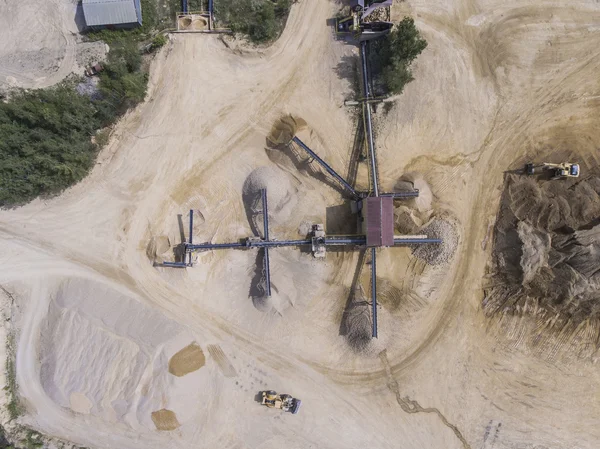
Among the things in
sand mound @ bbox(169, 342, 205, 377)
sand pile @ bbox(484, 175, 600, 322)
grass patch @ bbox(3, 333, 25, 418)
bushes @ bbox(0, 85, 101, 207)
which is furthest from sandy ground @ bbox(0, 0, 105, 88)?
sand pile @ bbox(484, 175, 600, 322)

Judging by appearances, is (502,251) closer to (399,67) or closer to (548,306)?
(548,306)

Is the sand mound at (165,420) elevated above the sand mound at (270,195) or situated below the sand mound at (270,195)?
below

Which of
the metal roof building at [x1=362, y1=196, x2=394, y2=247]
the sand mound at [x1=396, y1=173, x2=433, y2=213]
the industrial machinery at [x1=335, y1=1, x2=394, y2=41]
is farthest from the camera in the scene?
the sand mound at [x1=396, y1=173, x2=433, y2=213]

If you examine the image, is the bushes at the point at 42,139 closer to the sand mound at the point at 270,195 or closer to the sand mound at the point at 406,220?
the sand mound at the point at 270,195

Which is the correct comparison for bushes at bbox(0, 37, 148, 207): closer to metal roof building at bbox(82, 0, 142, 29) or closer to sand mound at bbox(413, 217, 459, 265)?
metal roof building at bbox(82, 0, 142, 29)

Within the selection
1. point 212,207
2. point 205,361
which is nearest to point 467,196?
point 212,207

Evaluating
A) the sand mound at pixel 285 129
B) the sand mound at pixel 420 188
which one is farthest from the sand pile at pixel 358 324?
the sand mound at pixel 285 129
